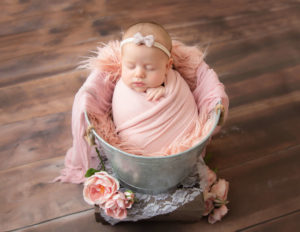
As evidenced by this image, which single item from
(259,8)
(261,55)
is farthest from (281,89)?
(259,8)

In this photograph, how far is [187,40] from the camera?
1509mm

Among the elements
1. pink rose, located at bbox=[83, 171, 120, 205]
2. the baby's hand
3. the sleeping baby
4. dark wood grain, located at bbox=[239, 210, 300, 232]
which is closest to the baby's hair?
the sleeping baby

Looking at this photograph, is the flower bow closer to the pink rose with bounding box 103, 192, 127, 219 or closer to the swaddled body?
the swaddled body

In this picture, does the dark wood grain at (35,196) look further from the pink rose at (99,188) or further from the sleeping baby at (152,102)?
the sleeping baby at (152,102)

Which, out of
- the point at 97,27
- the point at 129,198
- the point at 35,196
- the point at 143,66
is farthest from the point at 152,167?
the point at 97,27

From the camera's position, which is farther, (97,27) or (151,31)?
(97,27)

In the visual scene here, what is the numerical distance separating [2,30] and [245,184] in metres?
1.33

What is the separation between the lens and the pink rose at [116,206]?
0.81 metres

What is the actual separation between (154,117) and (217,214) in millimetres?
369

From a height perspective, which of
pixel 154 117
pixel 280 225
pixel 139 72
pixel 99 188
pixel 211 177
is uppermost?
pixel 139 72

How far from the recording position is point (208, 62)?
142 cm

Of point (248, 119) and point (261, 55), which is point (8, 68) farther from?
point (261, 55)

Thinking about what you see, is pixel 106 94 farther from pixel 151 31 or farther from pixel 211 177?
pixel 211 177

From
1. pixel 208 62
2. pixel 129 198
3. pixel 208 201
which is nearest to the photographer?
pixel 129 198
